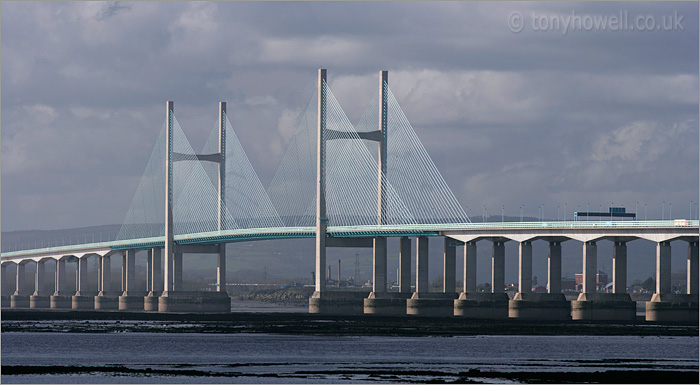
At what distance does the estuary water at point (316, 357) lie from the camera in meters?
51.7

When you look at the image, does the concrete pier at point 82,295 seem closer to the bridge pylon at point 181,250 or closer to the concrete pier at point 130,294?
the concrete pier at point 130,294

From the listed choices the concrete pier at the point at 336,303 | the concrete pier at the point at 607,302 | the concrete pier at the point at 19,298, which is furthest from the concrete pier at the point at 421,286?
the concrete pier at the point at 19,298

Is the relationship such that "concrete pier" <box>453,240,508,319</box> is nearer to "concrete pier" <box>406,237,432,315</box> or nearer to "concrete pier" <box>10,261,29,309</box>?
"concrete pier" <box>406,237,432,315</box>

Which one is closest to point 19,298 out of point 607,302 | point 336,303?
point 336,303

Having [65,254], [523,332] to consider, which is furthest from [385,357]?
[65,254]

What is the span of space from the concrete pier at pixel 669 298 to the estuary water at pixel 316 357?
50.5 feet

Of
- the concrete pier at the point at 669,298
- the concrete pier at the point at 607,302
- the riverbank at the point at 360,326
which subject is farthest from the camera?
the concrete pier at the point at 607,302

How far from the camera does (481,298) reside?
336 feet

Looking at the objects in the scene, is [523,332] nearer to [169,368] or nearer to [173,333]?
[173,333]

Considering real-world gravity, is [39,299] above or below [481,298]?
below

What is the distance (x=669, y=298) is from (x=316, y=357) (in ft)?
119

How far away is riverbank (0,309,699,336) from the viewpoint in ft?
260

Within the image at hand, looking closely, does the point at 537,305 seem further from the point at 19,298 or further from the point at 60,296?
the point at 19,298

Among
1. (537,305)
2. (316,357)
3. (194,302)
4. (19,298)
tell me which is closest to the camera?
(316,357)
